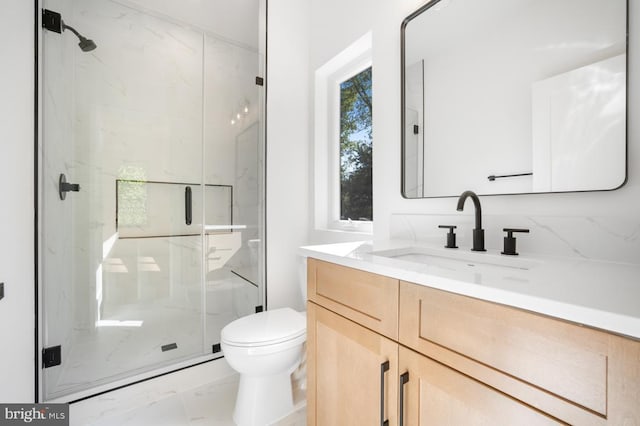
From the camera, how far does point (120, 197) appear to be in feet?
5.66

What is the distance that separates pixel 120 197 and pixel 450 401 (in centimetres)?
197

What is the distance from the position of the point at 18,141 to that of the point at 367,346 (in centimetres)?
172

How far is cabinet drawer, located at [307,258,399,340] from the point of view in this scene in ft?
2.53

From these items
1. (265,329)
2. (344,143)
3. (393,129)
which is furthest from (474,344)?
(344,143)

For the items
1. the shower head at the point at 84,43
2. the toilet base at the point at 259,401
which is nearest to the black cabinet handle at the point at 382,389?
the toilet base at the point at 259,401

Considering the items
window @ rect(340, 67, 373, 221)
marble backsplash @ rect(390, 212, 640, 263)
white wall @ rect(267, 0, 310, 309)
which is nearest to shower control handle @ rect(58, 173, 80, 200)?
white wall @ rect(267, 0, 310, 309)

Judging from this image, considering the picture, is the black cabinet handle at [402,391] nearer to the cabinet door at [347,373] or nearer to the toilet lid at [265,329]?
the cabinet door at [347,373]

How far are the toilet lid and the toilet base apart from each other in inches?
9.3

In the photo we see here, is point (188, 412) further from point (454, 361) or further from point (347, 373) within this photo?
point (454, 361)

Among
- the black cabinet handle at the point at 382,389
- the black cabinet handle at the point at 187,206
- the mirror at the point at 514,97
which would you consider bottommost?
the black cabinet handle at the point at 382,389

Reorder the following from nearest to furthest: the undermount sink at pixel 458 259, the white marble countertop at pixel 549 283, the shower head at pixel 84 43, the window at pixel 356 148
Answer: the white marble countertop at pixel 549 283, the undermount sink at pixel 458 259, the shower head at pixel 84 43, the window at pixel 356 148

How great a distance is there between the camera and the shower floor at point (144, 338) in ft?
4.99

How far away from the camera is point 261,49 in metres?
1.95

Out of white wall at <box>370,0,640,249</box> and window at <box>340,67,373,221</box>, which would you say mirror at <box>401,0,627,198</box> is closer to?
white wall at <box>370,0,640,249</box>
